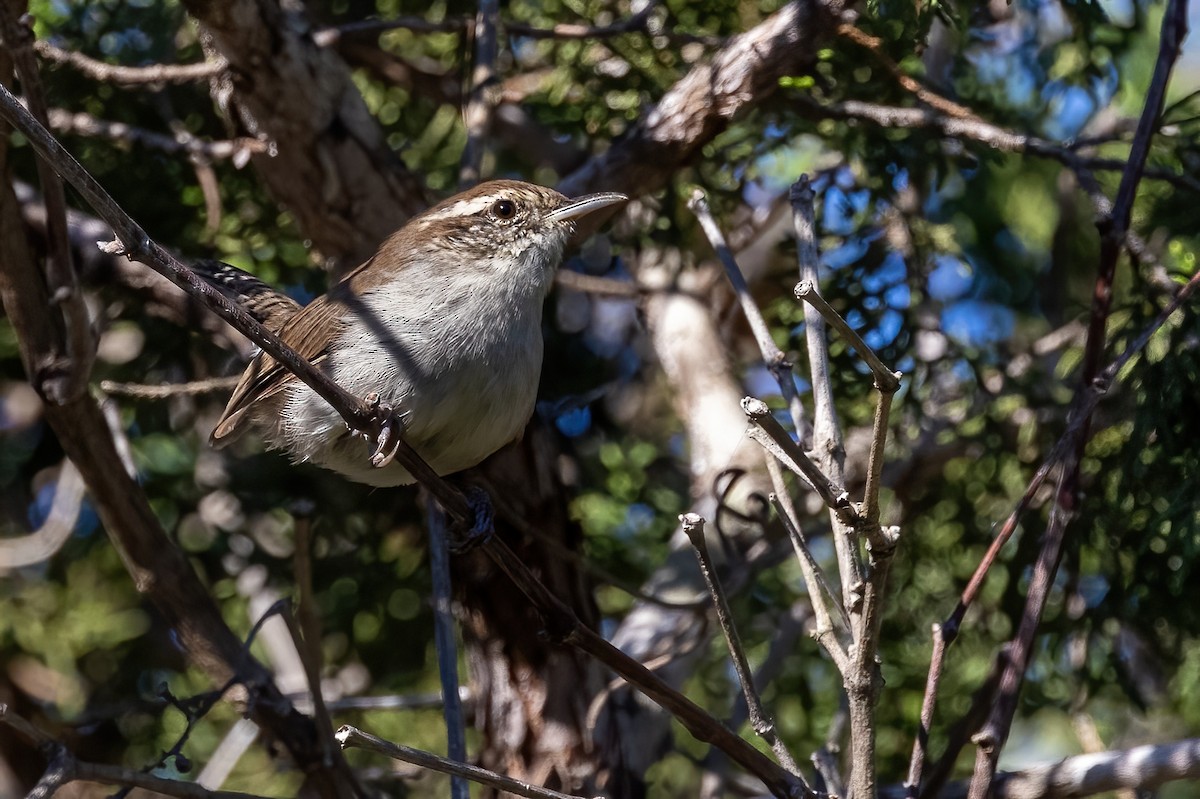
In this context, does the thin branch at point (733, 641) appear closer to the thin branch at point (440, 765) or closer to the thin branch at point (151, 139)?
the thin branch at point (440, 765)

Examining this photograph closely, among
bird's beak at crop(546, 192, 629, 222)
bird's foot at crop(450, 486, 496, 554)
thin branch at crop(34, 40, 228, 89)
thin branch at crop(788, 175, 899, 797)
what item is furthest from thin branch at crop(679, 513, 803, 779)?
thin branch at crop(34, 40, 228, 89)

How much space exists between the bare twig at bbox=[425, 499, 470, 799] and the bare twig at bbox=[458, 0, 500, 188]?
131 cm

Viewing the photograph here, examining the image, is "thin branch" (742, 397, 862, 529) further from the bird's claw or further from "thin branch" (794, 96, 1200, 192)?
"thin branch" (794, 96, 1200, 192)

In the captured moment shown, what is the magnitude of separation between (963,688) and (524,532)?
1787 mm

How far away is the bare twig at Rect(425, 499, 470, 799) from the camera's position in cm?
322

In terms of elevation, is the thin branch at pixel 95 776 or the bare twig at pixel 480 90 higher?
the bare twig at pixel 480 90

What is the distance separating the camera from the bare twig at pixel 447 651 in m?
3.22

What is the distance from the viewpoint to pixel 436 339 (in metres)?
3.24

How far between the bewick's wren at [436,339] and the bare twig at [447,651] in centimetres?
33

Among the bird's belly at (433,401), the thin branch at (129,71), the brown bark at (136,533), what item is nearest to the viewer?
the bird's belly at (433,401)

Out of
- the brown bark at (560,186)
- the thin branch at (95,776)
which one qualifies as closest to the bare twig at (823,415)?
the brown bark at (560,186)

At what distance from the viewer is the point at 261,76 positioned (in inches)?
153

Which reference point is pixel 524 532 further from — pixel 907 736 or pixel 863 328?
pixel 907 736

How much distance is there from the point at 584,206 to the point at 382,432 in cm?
107
